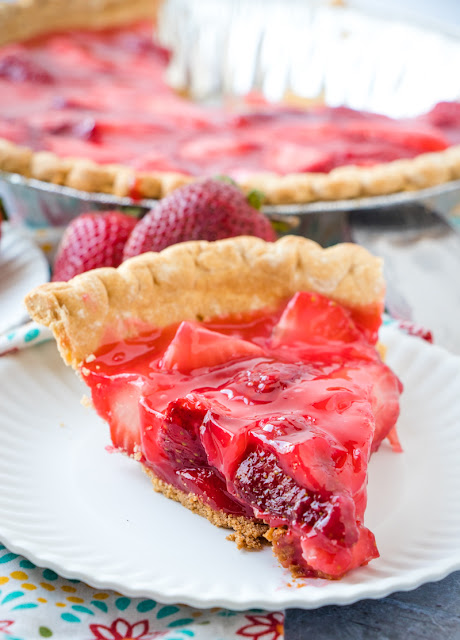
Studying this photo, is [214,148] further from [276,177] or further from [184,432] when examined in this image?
[184,432]

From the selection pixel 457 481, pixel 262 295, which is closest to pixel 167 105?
pixel 262 295

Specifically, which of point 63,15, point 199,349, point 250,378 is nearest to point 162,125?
point 63,15

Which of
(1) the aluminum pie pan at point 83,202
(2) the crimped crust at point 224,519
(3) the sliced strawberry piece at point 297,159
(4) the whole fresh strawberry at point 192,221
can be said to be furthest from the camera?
(3) the sliced strawberry piece at point 297,159

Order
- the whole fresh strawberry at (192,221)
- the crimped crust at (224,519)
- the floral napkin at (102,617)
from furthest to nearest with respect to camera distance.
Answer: the whole fresh strawberry at (192,221)
the crimped crust at (224,519)
the floral napkin at (102,617)

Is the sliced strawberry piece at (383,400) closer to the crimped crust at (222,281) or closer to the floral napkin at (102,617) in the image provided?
the crimped crust at (222,281)

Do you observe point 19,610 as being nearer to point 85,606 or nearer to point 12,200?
point 85,606

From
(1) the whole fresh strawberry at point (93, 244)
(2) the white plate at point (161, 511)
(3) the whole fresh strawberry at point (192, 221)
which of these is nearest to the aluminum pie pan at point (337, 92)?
(1) the whole fresh strawberry at point (93, 244)
